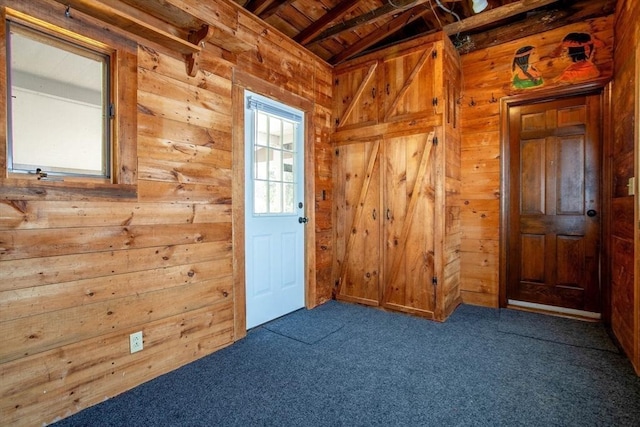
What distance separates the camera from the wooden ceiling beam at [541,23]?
2.80 metres

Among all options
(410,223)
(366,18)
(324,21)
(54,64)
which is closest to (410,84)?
(366,18)

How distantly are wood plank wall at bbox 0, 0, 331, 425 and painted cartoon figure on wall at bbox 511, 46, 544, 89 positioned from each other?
2.47 m

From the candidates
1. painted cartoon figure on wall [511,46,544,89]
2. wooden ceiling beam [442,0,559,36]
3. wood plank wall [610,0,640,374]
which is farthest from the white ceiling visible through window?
painted cartoon figure on wall [511,46,544,89]

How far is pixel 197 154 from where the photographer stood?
2.29 meters

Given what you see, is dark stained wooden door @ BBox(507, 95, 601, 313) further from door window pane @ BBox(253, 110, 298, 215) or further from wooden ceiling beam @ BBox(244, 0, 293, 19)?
wooden ceiling beam @ BBox(244, 0, 293, 19)

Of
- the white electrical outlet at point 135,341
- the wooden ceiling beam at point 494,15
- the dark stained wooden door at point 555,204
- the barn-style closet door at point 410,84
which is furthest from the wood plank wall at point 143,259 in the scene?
the dark stained wooden door at point 555,204

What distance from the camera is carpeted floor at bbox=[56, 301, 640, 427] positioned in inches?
64.6

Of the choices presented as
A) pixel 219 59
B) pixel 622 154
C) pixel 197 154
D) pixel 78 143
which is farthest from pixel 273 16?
pixel 622 154

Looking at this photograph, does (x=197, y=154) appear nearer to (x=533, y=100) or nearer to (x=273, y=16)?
(x=273, y=16)

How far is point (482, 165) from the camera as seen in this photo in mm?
3391

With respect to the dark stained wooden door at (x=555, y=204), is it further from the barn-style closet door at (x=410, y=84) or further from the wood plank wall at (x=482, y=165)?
the barn-style closet door at (x=410, y=84)

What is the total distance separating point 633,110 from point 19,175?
12.1 ft

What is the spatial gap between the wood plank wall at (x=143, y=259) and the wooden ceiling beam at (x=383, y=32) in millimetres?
1014

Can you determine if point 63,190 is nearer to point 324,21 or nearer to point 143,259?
point 143,259
